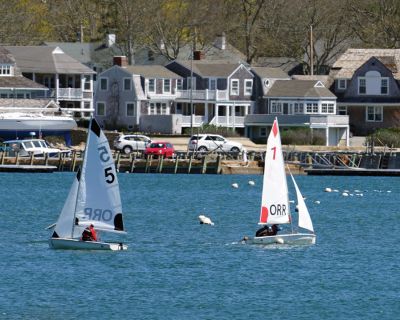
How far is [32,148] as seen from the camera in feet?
320

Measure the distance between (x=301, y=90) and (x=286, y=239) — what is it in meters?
68.7

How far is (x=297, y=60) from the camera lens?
136 metres

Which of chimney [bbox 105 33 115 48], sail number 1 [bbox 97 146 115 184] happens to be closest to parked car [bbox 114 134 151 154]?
chimney [bbox 105 33 115 48]

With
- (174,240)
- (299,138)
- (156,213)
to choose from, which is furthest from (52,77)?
(174,240)

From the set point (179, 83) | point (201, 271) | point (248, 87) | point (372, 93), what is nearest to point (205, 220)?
point (201, 271)

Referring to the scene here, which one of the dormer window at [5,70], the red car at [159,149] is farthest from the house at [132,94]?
the red car at [159,149]

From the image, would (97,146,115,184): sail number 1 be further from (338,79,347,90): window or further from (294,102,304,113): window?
(338,79,347,90): window

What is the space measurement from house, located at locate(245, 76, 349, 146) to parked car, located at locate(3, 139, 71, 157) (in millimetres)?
22787

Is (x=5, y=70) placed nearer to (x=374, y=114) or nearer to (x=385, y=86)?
(x=374, y=114)

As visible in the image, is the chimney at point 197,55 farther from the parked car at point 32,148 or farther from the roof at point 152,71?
the parked car at point 32,148

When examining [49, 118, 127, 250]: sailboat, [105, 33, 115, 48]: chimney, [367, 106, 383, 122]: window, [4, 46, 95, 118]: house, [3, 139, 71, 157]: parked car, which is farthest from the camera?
[105, 33, 115, 48]: chimney

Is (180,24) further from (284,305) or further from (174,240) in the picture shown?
(284,305)

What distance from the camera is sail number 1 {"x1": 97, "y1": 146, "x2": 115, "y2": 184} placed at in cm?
4966

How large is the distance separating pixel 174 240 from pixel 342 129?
2351 inches
